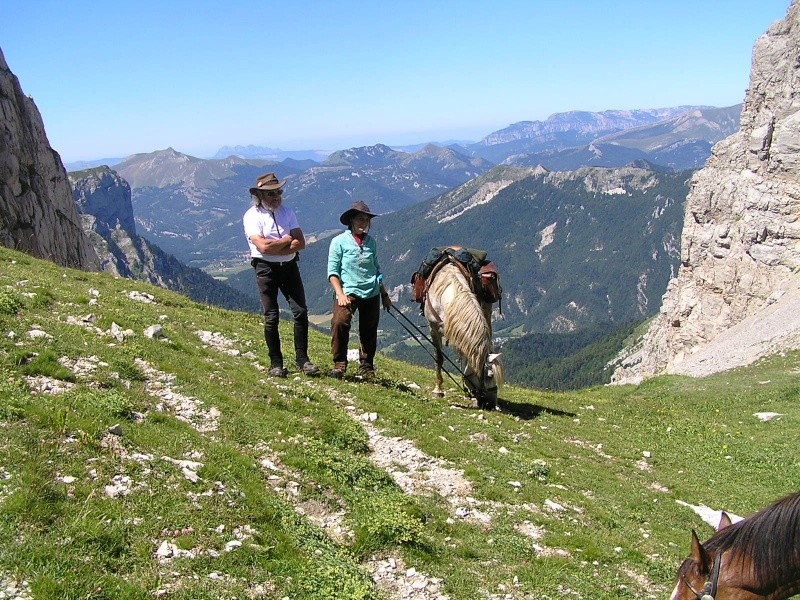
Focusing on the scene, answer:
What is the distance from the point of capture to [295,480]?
24.6 ft

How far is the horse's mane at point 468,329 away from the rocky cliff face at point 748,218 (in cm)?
4768

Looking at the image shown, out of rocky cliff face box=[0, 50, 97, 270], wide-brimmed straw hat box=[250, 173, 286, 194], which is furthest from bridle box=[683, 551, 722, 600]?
rocky cliff face box=[0, 50, 97, 270]

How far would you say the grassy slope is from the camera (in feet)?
17.3

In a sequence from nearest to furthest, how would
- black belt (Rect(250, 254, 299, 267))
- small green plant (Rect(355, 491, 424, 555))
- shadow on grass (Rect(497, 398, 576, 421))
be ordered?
small green plant (Rect(355, 491, 424, 555)), black belt (Rect(250, 254, 299, 267)), shadow on grass (Rect(497, 398, 576, 421))

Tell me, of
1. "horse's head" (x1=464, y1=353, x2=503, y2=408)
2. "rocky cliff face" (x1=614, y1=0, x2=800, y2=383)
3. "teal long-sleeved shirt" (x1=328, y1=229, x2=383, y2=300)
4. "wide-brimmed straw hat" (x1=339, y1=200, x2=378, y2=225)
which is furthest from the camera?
"rocky cliff face" (x1=614, y1=0, x2=800, y2=383)

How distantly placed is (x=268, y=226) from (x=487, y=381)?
6310mm

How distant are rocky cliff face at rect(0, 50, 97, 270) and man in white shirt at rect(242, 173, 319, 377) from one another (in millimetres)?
29884

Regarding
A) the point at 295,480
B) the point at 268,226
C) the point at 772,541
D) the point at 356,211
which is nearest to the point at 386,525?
the point at 295,480

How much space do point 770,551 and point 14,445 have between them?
735 cm

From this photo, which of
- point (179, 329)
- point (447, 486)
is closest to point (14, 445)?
point (447, 486)

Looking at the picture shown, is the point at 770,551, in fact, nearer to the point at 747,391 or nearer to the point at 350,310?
the point at 350,310

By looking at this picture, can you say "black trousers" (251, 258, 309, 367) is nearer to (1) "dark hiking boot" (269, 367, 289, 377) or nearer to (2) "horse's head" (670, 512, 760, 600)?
(1) "dark hiking boot" (269, 367, 289, 377)

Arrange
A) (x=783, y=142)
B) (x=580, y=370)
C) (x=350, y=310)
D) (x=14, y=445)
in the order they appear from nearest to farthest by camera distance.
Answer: (x=14, y=445)
(x=350, y=310)
(x=783, y=142)
(x=580, y=370)

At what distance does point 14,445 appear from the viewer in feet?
20.1
